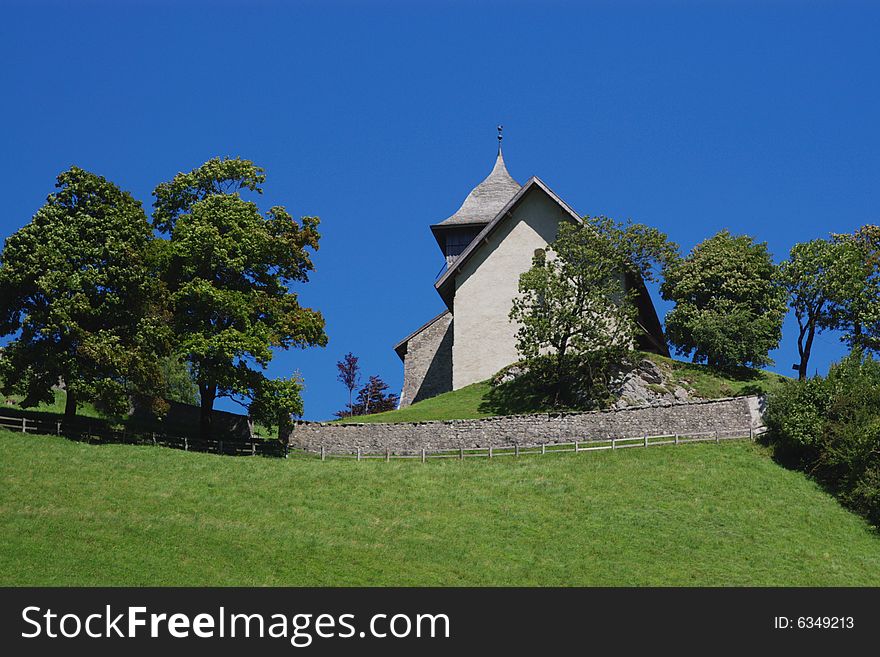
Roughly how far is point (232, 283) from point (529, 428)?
15.0 metres

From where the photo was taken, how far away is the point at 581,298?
52125 millimetres

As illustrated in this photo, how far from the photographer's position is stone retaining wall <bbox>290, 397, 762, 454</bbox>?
46.3 m

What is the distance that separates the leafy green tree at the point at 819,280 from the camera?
52.2 meters

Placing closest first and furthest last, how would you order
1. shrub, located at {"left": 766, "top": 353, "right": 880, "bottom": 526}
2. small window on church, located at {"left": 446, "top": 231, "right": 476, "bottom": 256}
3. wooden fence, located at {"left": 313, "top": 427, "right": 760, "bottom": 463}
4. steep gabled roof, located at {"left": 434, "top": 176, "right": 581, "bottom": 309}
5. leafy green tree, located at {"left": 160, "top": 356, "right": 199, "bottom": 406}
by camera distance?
Result: shrub, located at {"left": 766, "top": 353, "right": 880, "bottom": 526} < wooden fence, located at {"left": 313, "top": 427, "right": 760, "bottom": 463} < steep gabled roof, located at {"left": 434, "top": 176, "right": 581, "bottom": 309} < leafy green tree, located at {"left": 160, "top": 356, "right": 199, "bottom": 406} < small window on church, located at {"left": 446, "top": 231, "right": 476, "bottom": 256}

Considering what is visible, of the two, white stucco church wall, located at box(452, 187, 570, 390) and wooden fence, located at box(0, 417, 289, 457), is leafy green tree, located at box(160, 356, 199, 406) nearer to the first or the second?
wooden fence, located at box(0, 417, 289, 457)

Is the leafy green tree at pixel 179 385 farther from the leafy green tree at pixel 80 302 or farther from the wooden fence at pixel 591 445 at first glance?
the wooden fence at pixel 591 445

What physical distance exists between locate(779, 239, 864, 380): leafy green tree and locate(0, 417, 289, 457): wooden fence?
25156 millimetres

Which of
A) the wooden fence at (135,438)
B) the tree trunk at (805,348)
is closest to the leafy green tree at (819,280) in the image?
the tree trunk at (805,348)

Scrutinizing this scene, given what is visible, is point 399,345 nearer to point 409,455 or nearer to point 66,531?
point 409,455

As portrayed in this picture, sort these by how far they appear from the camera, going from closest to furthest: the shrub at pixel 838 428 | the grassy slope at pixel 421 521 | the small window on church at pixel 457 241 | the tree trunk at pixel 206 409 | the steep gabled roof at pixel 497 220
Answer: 1. the grassy slope at pixel 421 521
2. the shrub at pixel 838 428
3. the tree trunk at pixel 206 409
4. the steep gabled roof at pixel 497 220
5. the small window on church at pixel 457 241

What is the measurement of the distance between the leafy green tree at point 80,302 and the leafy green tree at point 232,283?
80.5 inches

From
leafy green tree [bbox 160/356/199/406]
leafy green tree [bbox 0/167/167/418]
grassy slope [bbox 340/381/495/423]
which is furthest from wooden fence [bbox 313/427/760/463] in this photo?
leafy green tree [bbox 160/356/199/406]

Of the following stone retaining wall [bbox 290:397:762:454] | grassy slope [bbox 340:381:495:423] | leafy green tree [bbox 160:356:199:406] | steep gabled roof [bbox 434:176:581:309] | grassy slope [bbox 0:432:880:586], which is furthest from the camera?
leafy green tree [bbox 160:356:199:406]

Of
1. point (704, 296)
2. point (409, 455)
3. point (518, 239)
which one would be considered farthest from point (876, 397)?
point (518, 239)
